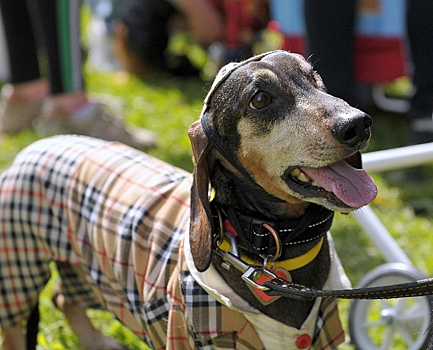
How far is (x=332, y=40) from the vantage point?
13.9ft

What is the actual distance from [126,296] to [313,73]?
916mm

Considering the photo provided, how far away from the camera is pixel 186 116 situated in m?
5.80

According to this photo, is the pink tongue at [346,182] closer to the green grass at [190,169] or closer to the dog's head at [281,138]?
the dog's head at [281,138]

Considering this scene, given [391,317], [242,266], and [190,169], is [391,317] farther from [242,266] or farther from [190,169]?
[190,169]

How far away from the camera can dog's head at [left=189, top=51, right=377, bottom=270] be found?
71.0 inches

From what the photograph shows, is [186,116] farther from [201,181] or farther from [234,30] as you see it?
[201,181]

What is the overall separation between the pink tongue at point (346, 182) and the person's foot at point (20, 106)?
383 centimetres

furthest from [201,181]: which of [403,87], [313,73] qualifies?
[403,87]

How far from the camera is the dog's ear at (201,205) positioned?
6.35ft

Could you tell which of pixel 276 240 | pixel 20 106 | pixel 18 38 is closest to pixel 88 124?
pixel 20 106

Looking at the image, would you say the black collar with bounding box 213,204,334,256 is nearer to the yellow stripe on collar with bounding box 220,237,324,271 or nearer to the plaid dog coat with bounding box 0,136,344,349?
the yellow stripe on collar with bounding box 220,237,324,271

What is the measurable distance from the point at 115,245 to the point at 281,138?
0.71 metres

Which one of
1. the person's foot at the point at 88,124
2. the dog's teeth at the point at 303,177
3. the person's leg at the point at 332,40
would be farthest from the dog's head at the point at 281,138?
the person's foot at the point at 88,124

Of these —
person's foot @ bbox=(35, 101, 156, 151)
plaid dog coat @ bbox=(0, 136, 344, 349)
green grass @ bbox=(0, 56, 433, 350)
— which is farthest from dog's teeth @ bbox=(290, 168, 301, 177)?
person's foot @ bbox=(35, 101, 156, 151)
